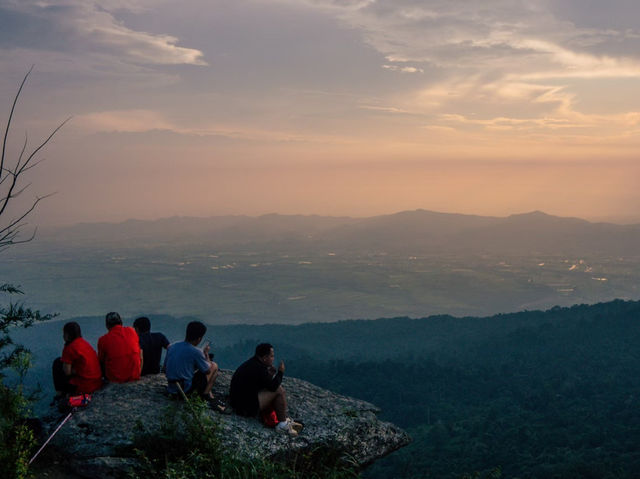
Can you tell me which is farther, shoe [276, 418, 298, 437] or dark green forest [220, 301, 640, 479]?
dark green forest [220, 301, 640, 479]

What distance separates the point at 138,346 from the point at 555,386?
108887mm

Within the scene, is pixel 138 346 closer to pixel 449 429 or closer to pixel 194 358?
pixel 194 358

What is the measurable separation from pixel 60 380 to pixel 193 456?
409 cm

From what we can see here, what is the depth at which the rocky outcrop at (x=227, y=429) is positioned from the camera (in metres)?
9.07

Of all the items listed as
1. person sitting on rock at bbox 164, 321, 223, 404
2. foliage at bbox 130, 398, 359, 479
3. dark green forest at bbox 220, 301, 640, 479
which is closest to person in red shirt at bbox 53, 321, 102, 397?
person sitting on rock at bbox 164, 321, 223, 404

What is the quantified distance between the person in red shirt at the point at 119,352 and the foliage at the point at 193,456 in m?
2.26

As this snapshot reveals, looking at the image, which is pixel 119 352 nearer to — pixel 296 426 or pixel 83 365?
pixel 83 365

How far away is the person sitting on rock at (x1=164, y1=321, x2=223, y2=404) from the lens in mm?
10398

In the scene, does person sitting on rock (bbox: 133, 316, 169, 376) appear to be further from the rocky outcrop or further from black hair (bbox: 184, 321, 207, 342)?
black hair (bbox: 184, 321, 207, 342)

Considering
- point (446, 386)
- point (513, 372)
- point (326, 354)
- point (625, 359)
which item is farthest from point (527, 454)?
point (326, 354)

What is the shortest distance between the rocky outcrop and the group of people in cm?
27

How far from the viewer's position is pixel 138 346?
11297mm

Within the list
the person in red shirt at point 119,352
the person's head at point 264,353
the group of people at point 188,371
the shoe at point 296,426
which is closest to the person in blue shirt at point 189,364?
the group of people at point 188,371

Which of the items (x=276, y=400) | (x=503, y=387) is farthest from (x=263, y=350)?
(x=503, y=387)
